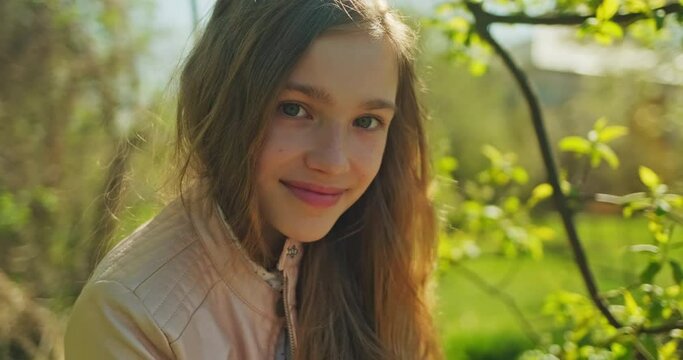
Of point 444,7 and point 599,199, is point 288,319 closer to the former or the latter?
point 599,199

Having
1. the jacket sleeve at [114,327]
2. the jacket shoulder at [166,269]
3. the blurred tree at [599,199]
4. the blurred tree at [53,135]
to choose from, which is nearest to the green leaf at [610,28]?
the blurred tree at [599,199]

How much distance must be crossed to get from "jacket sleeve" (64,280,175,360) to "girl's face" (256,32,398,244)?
1.04 feet

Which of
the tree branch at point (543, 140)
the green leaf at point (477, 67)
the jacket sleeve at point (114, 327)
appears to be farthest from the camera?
the green leaf at point (477, 67)

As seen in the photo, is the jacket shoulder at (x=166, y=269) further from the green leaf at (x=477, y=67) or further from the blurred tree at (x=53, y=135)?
the blurred tree at (x=53, y=135)

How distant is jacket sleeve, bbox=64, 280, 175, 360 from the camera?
153 centimetres

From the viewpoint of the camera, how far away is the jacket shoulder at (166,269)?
61.9 inches

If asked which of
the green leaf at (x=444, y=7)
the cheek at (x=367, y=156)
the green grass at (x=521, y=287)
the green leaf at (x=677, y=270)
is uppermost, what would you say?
the green leaf at (x=444, y=7)

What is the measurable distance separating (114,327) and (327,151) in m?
0.48

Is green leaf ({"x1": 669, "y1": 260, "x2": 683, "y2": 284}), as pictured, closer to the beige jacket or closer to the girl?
the girl

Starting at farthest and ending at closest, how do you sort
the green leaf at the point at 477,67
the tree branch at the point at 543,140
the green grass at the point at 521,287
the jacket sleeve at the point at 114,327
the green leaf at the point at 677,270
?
the green grass at the point at 521,287 < the green leaf at the point at 477,67 < the tree branch at the point at 543,140 < the green leaf at the point at 677,270 < the jacket sleeve at the point at 114,327

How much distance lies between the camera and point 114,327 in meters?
1.53

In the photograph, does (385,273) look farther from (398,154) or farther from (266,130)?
(266,130)

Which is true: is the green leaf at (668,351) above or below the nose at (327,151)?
below

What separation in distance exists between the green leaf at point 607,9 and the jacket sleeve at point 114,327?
109 cm
